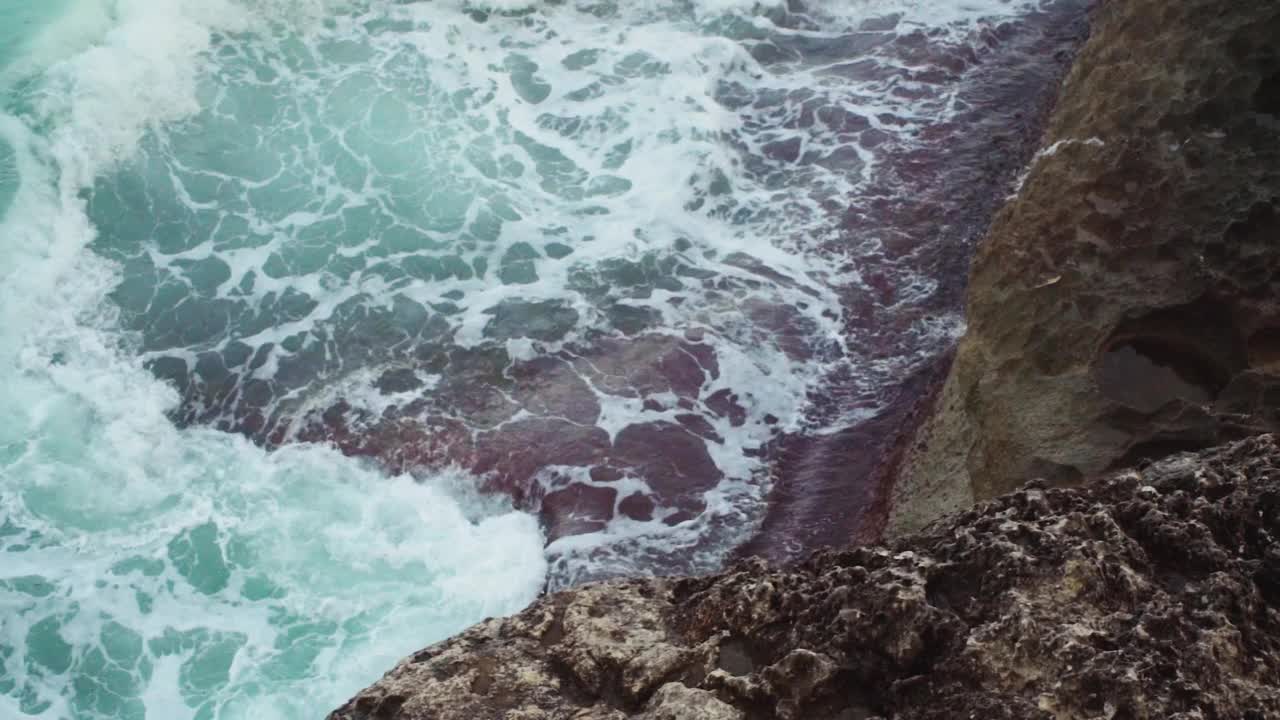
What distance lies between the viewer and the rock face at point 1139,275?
16.9ft

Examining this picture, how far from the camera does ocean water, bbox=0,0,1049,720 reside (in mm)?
7672

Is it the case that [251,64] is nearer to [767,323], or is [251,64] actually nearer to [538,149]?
[538,149]

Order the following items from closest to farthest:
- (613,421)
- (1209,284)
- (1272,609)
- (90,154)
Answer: (1272,609)
(1209,284)
(613,421)
(90,154)

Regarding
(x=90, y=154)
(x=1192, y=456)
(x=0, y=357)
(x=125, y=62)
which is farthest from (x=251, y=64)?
(x=1192, y=456)

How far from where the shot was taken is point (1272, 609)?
278cm

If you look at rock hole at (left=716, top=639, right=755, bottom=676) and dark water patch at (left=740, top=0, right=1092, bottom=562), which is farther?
dark water patch at (left=740, top=0, right=1092, bottom=562)

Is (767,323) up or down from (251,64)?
down

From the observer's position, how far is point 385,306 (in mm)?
9992

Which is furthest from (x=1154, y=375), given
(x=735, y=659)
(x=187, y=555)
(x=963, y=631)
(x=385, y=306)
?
(x=385, y=306)

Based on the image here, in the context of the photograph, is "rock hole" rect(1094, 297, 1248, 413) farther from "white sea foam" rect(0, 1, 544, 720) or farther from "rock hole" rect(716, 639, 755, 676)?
"white sea foam" rect(0, 1, 544, 720)

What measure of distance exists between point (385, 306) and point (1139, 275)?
6645 mm

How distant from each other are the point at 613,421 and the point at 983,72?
237 inches

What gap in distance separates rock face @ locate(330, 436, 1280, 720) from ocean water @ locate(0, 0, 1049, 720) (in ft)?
13.6

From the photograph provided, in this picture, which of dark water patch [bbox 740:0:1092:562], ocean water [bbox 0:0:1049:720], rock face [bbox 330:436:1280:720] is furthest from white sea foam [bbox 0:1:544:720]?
rock face [bbox 330:436:1280:720]
